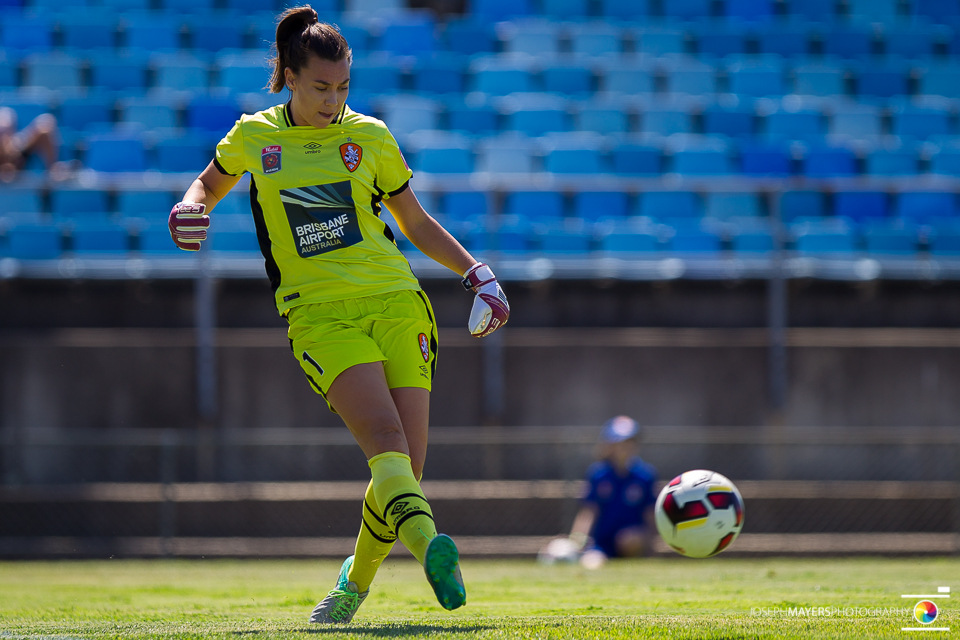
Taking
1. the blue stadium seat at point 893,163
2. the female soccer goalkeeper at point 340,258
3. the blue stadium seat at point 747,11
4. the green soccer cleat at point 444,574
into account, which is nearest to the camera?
the green soccer cleat at point 444,574

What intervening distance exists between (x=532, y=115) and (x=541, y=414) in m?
4.28

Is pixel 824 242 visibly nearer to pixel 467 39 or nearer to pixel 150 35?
pixel 467 39

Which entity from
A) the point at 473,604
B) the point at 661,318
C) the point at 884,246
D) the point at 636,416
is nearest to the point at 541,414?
the point at 636,416

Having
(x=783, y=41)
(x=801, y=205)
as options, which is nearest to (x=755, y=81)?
(x=783, y=41)

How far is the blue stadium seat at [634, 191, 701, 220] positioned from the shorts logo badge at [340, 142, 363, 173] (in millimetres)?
7678

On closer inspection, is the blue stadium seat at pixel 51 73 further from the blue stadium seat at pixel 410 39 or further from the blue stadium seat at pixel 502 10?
the blue stadium seat at pixel 502 10

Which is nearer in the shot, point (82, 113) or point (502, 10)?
point (82, 113)

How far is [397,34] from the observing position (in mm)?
14102

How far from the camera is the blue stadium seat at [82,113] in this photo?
12.6 metres

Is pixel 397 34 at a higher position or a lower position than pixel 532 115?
higher

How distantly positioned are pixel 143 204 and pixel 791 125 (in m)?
7.86

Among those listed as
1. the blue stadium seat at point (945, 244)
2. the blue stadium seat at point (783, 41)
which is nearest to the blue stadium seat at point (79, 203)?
the blue stadium seat at point (945, 244)

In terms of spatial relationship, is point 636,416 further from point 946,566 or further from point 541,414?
point 946,566

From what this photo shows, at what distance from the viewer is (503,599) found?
5590 mm
